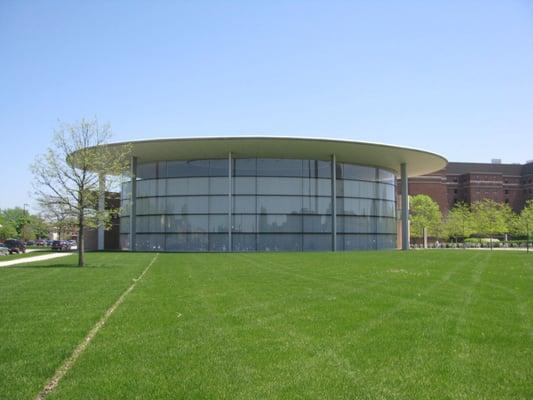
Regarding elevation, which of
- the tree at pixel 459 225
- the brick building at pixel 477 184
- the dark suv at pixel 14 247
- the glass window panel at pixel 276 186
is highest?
the brick building at pixel 477 184

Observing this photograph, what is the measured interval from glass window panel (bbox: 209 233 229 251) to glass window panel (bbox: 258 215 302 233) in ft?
10.8

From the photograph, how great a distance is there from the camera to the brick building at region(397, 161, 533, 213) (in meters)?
121

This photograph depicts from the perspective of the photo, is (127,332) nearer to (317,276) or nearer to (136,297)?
(136,297)

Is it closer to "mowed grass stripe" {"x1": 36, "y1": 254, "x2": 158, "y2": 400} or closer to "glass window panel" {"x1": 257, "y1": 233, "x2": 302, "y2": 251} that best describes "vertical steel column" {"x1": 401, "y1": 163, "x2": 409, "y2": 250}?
"glass window panel" {"x1": 257, "y1": 233, "x2": 302, "y2": 251}

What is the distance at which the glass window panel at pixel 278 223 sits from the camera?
48594 millimetres

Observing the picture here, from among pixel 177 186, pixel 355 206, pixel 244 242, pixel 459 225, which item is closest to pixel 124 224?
pixel 177 186

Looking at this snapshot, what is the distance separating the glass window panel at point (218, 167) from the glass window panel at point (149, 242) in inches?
302

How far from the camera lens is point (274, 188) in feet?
160

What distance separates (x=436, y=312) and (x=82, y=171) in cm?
2201

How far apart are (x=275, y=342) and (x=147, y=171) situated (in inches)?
1764

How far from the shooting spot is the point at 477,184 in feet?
431

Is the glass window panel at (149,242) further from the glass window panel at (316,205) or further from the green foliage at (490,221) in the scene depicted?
the green foliage at (490,221)

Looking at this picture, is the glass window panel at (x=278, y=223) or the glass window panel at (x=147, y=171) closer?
the glass window panel at (x=278, y=223)

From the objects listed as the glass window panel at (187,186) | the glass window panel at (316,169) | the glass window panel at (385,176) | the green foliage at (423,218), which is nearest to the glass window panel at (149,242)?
the glass window panel at (187,186)
